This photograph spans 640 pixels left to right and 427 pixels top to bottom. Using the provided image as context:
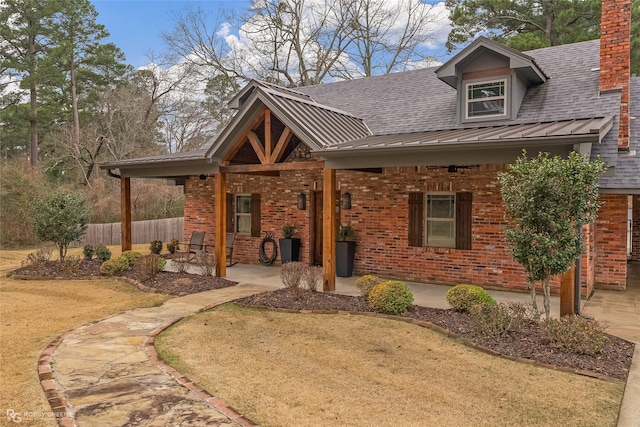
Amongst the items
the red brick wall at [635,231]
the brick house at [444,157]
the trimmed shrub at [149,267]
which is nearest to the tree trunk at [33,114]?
the brick house at [444,157]

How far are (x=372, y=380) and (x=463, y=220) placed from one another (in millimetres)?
5906

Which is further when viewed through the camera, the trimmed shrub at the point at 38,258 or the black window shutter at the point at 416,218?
the trimmed shrub at the point at 38,258

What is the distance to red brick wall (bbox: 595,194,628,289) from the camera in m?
9.41

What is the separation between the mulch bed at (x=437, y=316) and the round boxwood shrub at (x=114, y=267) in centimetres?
17

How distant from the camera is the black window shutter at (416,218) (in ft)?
33.9

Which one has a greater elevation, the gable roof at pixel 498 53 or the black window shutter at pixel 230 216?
the gable roof at pixel 498 53

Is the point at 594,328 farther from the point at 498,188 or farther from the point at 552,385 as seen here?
the point at 498,188

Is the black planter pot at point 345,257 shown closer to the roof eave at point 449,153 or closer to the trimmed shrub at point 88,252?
the roof eave at point 449,153

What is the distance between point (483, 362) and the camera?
5254 millimetres

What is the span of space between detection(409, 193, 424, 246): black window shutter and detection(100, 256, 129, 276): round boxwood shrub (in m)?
6.99

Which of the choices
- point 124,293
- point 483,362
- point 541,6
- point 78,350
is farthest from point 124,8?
point 541,6

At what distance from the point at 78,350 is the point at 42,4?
90.5 feet

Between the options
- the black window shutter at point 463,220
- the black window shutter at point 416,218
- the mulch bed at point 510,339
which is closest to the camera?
Result: the mulch bed at point 510,339

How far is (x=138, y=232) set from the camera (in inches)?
788
